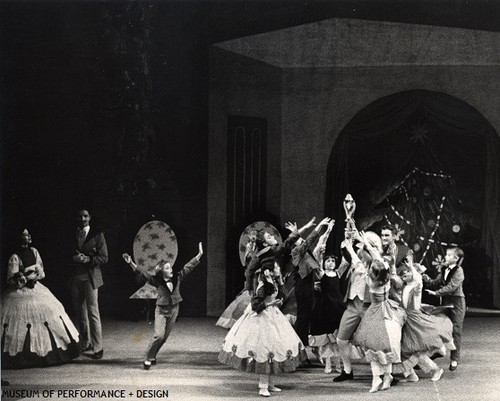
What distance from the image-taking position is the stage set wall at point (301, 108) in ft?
27.5

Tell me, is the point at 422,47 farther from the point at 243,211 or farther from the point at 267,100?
the point at 243,211

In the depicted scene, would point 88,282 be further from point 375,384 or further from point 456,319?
point 456,319

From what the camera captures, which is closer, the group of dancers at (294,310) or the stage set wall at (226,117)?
the group of dancers at (294,310)

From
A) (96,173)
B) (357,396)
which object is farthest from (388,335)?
(96,173)

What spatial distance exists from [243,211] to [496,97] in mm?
2711

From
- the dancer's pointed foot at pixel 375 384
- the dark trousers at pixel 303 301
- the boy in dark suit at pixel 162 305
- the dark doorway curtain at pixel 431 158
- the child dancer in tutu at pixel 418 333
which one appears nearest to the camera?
the dancer's pointed foot at pixel 375 384

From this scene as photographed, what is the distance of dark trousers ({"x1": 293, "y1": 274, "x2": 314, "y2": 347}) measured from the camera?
738 cm

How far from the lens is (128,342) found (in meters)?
8.12

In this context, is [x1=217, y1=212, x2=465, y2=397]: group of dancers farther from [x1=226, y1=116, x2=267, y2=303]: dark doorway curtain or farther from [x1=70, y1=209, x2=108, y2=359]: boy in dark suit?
[x1=70, y1=209, x2=108, y2=359]: boy in dark suit

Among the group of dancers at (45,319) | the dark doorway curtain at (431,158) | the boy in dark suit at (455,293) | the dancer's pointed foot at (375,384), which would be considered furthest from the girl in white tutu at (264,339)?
the dark doorway curtain at (431,158)

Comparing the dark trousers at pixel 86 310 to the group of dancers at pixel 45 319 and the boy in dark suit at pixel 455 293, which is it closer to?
the group of dancers at pixel 45 319

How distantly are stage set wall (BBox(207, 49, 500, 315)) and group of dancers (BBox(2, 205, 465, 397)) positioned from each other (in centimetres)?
61

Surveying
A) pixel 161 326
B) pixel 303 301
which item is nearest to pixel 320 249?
pixel 303 301

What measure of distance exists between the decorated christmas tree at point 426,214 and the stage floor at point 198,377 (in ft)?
2.98
